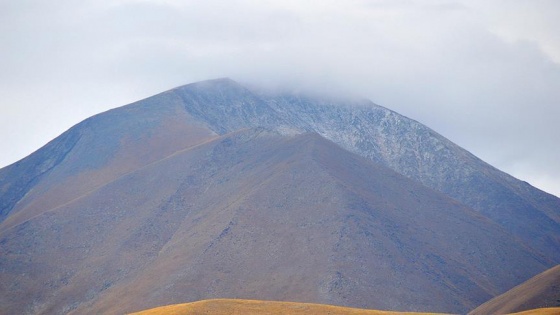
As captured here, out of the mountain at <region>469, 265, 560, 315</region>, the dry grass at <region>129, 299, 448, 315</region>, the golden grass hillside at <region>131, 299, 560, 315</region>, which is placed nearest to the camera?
the golden grass hillside at <region>131, 299, 560, 315</region>

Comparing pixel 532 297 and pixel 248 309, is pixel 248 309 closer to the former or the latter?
pixel 248 309

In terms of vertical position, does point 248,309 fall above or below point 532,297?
above

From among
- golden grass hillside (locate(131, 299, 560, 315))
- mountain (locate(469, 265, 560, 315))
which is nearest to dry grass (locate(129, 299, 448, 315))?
golden grass hillside (locate(131, 299, 560, 315))

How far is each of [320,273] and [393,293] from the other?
1791 cm

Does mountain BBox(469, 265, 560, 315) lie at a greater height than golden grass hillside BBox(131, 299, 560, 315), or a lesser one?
lesser

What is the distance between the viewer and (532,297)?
162 metres

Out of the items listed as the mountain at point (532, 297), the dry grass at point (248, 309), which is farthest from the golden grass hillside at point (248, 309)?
the mountain at point (532, 297)

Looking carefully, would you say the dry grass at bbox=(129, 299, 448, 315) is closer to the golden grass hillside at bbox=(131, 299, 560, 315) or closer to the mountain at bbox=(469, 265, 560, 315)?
the golden grass hillside at bbox=(131, 299, 560, 315)

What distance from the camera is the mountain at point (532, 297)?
6235 inches

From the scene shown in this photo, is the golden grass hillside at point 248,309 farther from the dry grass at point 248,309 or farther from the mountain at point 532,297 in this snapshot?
the mountain at point 532,297

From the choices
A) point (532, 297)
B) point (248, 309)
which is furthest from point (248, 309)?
point (532, 297)

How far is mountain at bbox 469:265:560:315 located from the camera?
15838 cm

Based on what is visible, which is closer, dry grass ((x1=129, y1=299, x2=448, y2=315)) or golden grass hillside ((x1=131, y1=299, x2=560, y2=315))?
golden grass hillside ((x1=131, y1=299, x2=560, y2=315))

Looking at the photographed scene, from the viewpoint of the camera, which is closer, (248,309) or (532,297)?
(248,309)
